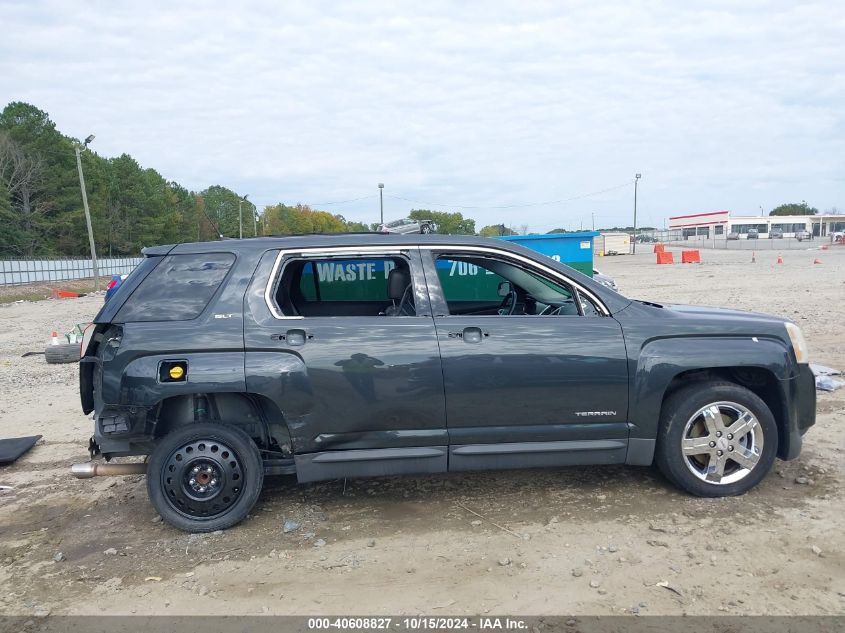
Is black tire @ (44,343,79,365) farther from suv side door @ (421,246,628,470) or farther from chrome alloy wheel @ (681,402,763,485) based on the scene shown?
chrome alloy wheel @ (681,402,763,485)

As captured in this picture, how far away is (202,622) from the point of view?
3119 mm

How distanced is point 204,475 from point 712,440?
3346 mm

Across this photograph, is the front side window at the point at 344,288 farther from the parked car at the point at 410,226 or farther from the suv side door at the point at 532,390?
the suv side door at the point at 532,390

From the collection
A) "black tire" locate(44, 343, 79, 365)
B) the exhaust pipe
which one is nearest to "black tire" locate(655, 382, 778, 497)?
the exhaust pipe

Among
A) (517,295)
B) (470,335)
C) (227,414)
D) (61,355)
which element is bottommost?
(61,355)

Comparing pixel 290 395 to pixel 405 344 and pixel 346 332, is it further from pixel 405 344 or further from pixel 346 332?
pixel 405 344

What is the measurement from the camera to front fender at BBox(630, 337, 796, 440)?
409 centimetres

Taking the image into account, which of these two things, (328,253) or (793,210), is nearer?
(328,253)

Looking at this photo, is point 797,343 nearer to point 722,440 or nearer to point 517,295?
point 722,440

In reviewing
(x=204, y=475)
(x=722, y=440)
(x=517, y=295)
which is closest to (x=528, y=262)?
(x=517, y=295)

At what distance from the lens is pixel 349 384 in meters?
3.93

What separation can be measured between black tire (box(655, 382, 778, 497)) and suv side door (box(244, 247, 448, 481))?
153cm

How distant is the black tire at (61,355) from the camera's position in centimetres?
1007

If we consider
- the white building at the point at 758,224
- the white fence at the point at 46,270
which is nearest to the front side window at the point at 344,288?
the white fence at the point at 46,270
